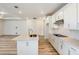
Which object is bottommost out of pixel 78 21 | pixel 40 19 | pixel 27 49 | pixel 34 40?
pixel 27 49

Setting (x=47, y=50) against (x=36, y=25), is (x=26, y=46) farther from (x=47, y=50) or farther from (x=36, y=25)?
(x=36, y=25)

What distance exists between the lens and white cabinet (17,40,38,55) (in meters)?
4.13

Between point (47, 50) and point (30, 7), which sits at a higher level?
point (30, 7)

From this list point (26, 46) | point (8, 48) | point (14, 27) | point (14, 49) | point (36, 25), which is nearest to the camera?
point (26, 46)

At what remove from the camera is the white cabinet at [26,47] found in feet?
13.6

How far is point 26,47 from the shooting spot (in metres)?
4.16

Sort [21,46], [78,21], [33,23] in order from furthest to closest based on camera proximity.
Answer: [33,23] < [21,46] < [78,21]

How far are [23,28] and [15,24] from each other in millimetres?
1129

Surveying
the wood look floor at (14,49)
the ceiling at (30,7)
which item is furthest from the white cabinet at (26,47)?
the ceiling at (30,7)

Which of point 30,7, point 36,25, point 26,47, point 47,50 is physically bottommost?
point 47,50

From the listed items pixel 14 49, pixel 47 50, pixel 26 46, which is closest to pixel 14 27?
pixel 14 49

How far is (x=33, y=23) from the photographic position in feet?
46.4
